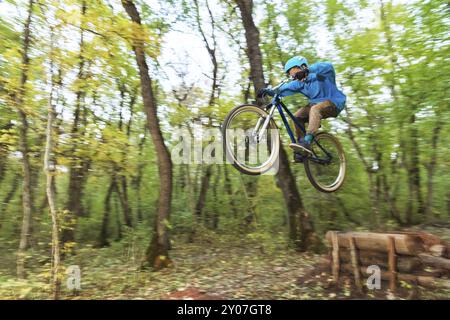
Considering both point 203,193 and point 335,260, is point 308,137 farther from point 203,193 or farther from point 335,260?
point 203,193

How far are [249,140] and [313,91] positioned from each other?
52.0 inches

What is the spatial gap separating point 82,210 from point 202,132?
6495mm

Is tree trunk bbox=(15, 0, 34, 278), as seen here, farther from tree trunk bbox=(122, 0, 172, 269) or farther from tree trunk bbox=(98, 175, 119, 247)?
tree trunk bbox=(98, 175, 119, 247)

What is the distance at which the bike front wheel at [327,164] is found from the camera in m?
5.45

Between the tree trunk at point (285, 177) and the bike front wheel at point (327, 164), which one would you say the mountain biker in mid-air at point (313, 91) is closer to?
the bike front wheel at point (327, 164)

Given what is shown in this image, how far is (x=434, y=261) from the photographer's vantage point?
5664mm

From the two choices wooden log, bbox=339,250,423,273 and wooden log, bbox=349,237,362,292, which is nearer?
wooden log, bbox=339,250,423,273

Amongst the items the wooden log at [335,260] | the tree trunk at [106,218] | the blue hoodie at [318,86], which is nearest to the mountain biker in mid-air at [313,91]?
the blue hoodie at [318,86]

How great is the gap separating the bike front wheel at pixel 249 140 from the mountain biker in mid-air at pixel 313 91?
31cm

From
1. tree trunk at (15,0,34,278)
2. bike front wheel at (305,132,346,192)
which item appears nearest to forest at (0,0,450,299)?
tree trunk at (15,0,34,278)

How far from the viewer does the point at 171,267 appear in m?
8.02

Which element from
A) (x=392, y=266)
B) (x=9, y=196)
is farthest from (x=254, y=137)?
(x=9, y=196)

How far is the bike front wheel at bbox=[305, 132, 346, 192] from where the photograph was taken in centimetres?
545
